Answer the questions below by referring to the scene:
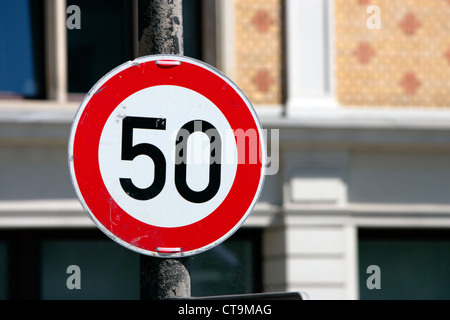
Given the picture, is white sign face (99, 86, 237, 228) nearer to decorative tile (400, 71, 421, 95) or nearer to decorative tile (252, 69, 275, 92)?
decorative tile (252, 69, 275, 92)

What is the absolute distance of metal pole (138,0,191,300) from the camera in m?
2.71

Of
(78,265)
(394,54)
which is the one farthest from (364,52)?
(78,265)

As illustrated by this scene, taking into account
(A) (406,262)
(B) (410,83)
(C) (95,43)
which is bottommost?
(A) (406,262)

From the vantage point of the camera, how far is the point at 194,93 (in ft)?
9.48

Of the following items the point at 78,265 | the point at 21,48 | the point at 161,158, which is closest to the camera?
the point at 161,158

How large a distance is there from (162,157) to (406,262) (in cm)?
650

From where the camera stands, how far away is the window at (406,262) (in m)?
8.78

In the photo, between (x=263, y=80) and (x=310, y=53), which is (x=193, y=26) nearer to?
(x=263, y=80)

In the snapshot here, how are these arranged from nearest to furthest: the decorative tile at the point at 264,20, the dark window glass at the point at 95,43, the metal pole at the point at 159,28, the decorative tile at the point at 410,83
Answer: the metal pole at the point at 159,28 → the dark window glass at the point at 95,43 → the decorative tile at the point at 264,20 → the decorative tile at the point at 410,83

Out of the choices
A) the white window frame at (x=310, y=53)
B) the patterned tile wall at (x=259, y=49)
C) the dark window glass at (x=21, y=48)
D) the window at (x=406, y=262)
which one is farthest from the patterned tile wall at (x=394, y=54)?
the dark window glass at (x=21, y=48)

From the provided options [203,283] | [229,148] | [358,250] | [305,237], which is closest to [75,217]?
[203,283]

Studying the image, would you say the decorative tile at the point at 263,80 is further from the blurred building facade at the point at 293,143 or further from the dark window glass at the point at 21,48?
the dark window glass at the point at 21,48

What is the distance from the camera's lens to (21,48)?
8500 mm
